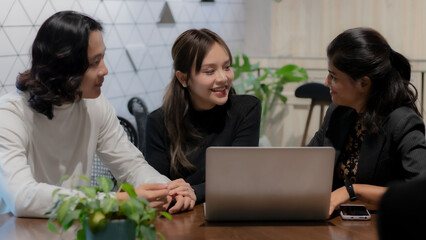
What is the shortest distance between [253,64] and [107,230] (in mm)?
3982

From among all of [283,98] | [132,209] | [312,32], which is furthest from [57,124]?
[312,32]

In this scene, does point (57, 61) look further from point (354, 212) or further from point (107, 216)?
point (354, 212)

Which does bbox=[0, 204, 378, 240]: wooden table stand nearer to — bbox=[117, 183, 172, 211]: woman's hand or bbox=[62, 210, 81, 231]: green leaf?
bbox=[117, 183, 172, 211]: woman's hand

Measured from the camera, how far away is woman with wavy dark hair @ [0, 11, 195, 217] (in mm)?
1895

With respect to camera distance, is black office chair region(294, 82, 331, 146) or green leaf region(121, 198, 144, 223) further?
black office chair region(294, 82, 331, 146)

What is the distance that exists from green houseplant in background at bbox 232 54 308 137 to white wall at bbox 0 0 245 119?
0.44 meters

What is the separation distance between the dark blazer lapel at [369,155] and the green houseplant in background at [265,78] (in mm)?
2667

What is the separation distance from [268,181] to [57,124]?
91 centimetres

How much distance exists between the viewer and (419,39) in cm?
461

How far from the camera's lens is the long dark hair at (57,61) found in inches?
81.7

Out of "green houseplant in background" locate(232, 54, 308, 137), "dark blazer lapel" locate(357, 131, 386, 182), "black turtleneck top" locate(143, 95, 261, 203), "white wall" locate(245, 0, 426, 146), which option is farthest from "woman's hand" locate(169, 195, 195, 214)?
"white wall" locate(245, 0, 426, 146)

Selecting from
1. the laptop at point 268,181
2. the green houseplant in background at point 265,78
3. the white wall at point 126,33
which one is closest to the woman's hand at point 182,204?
the laptop at point 268,181

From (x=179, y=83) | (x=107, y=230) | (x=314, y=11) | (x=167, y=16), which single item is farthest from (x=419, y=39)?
(x=107, y=230)

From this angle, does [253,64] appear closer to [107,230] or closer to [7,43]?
[7,43]
